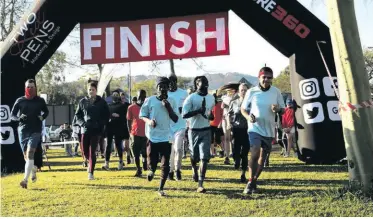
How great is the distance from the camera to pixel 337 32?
20.9ft

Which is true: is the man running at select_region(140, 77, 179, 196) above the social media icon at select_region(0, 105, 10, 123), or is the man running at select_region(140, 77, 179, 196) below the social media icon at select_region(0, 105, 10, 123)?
below

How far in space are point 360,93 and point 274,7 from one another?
13.1 ft

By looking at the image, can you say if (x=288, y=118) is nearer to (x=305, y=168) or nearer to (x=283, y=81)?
(x=305, y=168)

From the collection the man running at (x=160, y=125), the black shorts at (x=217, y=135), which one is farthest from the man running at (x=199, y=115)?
the black shorts at (x=217, y=135)

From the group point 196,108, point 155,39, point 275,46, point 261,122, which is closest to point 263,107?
point 261,122

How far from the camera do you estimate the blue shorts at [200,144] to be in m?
7.31

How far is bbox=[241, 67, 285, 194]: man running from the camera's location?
22.5ft

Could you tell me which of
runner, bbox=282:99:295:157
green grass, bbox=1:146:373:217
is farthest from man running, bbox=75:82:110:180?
runner, bbox=282:99:295:157

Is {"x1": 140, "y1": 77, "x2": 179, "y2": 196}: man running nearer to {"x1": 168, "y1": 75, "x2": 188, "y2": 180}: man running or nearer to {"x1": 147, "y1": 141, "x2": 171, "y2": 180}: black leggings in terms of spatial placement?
{"x1": 147, "y1": 141, "x2": 171, "y2": 180}: black leggings

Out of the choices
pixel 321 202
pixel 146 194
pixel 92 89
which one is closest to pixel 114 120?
pixel 92 89

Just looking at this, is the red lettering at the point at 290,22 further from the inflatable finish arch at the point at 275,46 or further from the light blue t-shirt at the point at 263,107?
the light blue t-shirt at the point at 263,107

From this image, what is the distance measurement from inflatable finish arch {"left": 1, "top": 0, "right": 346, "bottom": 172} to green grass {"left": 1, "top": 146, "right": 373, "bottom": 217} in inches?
36.1

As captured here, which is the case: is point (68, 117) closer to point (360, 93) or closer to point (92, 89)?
point (92, 89)

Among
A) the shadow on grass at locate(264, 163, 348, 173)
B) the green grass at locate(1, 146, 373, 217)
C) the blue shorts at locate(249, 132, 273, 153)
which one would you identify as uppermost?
the blue shorts at locate(249, 132, 273, 153)
